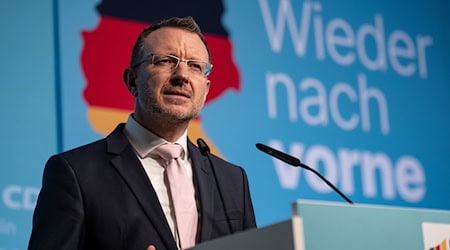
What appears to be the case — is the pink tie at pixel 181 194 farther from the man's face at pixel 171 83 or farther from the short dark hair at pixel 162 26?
the short dark hair at pixel 162 26

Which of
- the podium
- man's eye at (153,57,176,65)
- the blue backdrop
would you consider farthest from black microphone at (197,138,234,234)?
the blue backdrop

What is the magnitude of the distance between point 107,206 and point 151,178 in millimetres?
193

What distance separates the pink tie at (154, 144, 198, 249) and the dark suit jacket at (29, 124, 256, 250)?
3 cm

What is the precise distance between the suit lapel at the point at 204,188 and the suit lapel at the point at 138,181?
0.11 meters

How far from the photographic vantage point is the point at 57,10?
371 cm

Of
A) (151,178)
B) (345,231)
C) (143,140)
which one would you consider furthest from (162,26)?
(345,231)

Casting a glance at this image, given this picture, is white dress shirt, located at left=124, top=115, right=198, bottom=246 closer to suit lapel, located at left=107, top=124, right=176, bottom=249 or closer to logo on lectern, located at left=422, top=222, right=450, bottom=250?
suit lapel, located at left=107, top=124, right=176, bottom=249

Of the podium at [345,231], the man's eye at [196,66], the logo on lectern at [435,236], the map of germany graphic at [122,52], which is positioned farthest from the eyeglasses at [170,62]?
the map of germany graphic at [122,52]

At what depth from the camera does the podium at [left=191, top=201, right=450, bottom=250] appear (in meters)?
1.97

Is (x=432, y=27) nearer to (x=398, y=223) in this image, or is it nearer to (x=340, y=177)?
(x=340, y=177)

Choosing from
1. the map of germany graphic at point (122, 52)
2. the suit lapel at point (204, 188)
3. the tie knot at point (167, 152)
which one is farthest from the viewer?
the map of germany graphic at point (122, 52)

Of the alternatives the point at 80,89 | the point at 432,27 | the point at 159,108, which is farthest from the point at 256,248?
the point at 432,27

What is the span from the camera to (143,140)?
8.89 feet

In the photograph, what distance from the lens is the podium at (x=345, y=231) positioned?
6.46 feet
